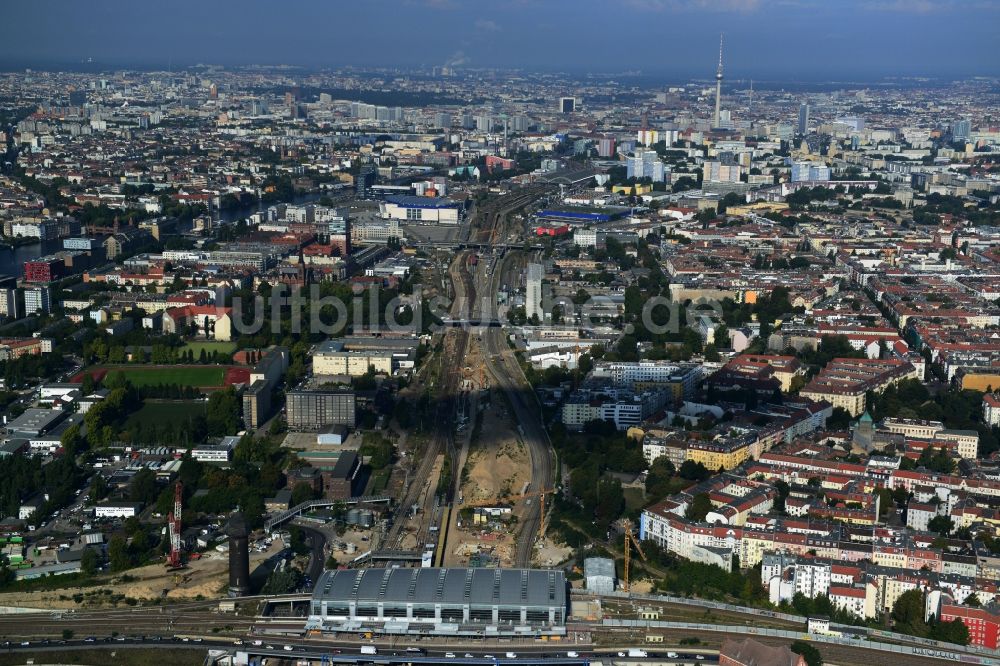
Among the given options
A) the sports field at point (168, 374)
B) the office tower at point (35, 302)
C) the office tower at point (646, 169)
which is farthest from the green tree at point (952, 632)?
the office tower at point (646, 169)

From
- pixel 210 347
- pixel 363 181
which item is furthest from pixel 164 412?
pixel 363 181

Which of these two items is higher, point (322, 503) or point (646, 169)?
point (646, 169)

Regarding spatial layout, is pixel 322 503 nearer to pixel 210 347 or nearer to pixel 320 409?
pixel 320 409

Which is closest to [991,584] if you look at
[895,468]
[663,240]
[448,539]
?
[895,468]

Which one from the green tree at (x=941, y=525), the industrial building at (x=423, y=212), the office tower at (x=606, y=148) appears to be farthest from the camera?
the office tower at (x=606, y=148)

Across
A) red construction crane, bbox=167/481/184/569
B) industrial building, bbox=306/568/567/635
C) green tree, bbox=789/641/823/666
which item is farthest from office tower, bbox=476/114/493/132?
green tree, bbox=789/641/823/666

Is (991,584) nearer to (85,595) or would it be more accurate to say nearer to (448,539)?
(448,539)

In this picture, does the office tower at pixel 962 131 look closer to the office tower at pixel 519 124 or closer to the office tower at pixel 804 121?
the office tower at pixel 804 121
